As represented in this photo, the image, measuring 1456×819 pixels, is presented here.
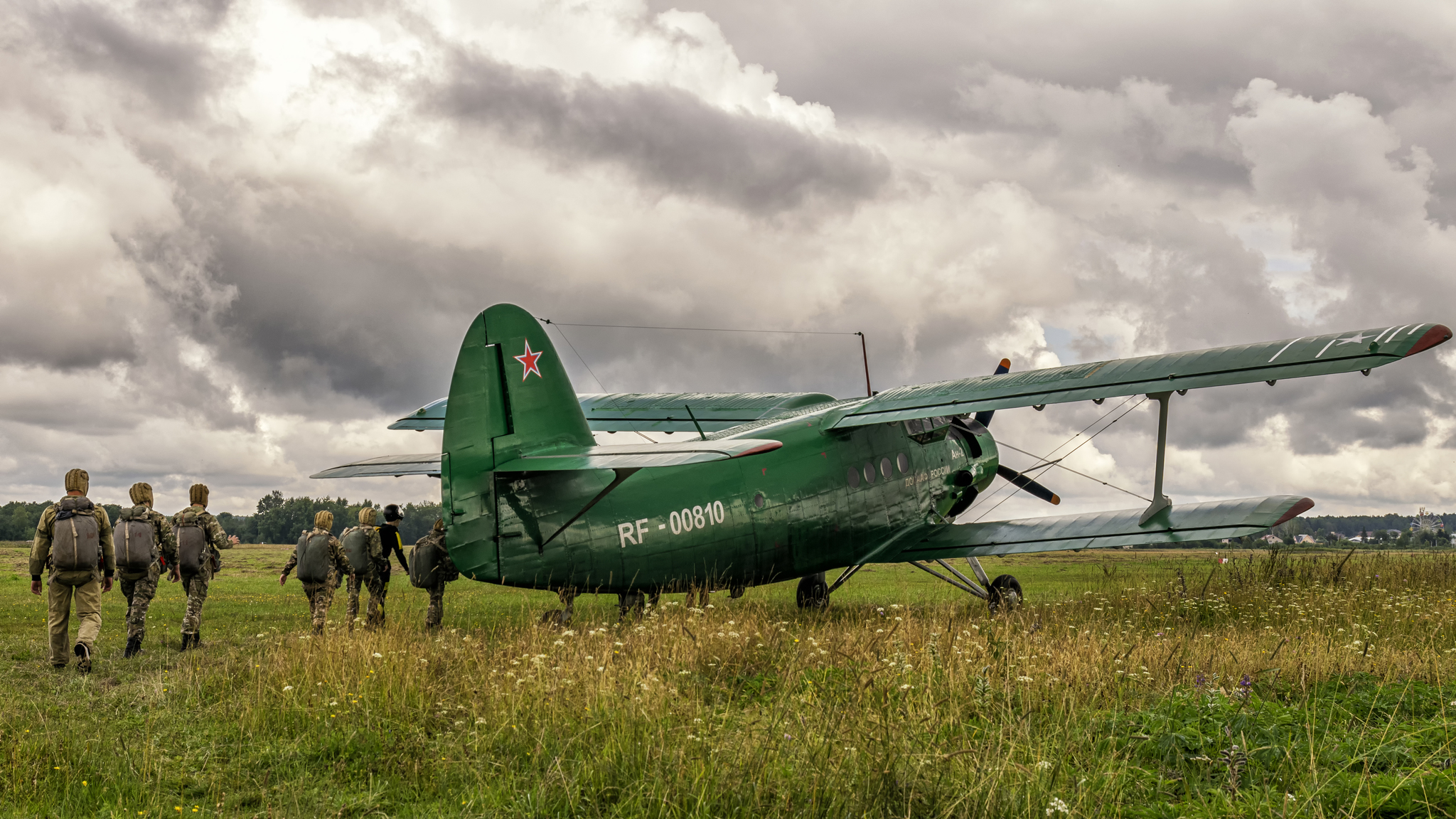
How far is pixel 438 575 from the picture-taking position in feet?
43.5

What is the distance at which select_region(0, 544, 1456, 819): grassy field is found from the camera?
15.8 ft

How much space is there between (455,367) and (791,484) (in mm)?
4744

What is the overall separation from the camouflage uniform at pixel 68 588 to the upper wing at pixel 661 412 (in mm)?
7455

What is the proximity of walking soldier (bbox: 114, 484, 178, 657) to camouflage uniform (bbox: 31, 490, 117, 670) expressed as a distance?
454 millimetres

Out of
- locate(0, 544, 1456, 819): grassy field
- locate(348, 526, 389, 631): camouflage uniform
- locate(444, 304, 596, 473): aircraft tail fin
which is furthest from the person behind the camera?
locate(348, 526, 389, 631): camouflage uniform

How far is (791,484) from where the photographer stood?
12805 millimetres

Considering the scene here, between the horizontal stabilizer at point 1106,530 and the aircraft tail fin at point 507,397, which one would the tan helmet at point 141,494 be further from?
the horizontal stabilizer at point 1106,530

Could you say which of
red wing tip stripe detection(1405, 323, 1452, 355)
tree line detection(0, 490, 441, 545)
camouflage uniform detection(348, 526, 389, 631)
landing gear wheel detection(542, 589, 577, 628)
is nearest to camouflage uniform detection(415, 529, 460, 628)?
camouflage uniform detection(348, 526, 389, 631)

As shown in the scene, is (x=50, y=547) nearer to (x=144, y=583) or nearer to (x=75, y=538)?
(x=75, y=538)

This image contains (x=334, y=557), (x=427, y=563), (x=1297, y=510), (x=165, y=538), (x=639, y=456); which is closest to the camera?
(x=639, y=456)

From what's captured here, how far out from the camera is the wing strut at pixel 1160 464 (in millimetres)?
12516

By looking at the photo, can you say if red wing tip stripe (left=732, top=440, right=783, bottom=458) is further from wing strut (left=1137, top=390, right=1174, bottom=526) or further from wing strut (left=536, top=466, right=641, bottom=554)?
wing strut (left=1137, top=390, right=1174, bottom=526)

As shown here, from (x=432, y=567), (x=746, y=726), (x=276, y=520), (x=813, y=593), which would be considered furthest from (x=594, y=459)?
(x=276, y=520)

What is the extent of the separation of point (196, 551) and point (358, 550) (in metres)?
2.03
